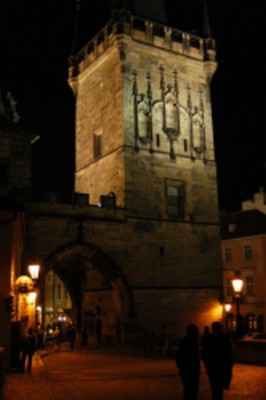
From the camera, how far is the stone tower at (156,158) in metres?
26.5

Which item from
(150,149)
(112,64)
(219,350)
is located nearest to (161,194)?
(150,149)

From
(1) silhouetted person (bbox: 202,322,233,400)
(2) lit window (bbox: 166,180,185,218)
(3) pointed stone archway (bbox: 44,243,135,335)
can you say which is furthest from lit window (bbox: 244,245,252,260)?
(1) silhouetted person (bbox: 202,322,233,400)

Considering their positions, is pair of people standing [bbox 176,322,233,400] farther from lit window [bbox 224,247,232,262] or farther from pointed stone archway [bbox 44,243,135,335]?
lit window [bbox 224,247,232,262]

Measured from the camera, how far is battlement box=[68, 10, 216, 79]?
28.5 metres

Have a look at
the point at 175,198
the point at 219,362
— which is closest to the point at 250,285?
the point at 175,198

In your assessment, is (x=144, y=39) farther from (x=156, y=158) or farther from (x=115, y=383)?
(x=115, y=383)

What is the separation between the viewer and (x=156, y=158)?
2798 centimetres

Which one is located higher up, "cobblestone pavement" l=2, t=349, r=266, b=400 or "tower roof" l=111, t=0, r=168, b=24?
"tower roof" l=111, t=0, r=168, b=24

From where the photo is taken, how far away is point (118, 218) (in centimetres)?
2577

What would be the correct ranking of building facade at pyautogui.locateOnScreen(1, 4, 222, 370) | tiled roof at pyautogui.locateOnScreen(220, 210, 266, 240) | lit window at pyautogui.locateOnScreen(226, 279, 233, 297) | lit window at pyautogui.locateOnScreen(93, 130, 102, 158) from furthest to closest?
1. lit window at pyautogui.locateOnScreen(226, 279, 233, 297)
2. tiled roof at pyautogui.locateOnScreen(220, 210, 266, 240)
3. lit window at pyautogui.locateOnScreen(93, 130, 102, 158)
4. building facade at pyautogui.locateOnScreen(1, 4, 222, 370)

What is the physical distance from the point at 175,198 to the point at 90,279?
660 cm

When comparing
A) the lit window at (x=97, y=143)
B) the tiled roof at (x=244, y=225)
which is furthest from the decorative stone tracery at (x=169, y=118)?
the tiled roof at (x=244, y=225)

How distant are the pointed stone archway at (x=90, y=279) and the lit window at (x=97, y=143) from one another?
6005 millimetres

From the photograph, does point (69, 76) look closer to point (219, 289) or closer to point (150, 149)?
point (150, 149)
